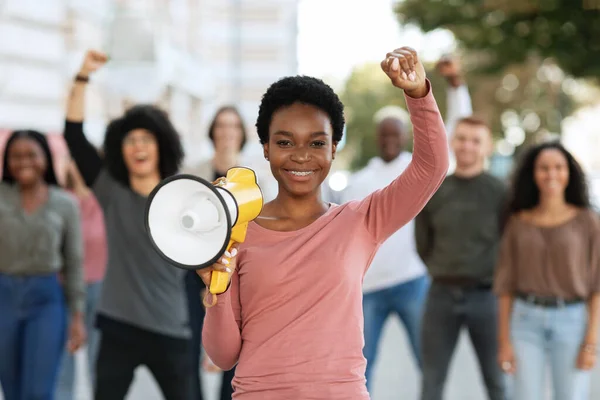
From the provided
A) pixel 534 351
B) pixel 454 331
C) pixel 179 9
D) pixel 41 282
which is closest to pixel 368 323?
pixel 454 331

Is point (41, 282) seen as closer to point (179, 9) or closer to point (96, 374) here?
point (96, 374)

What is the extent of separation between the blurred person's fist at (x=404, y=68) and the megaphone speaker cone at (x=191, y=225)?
544 millimetres

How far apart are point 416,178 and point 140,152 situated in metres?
2.26

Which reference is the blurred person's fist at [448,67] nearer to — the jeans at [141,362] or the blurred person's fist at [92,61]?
the blurred person's fist at [92,61]

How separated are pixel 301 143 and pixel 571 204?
2.87 m

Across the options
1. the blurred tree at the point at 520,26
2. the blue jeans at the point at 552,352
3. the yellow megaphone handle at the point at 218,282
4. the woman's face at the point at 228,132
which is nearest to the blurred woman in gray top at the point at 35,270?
the woman's face at the point at 228,132

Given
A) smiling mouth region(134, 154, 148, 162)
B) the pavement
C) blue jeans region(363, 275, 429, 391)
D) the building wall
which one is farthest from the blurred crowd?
the building wall

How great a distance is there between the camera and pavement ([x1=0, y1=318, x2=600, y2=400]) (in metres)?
6.74

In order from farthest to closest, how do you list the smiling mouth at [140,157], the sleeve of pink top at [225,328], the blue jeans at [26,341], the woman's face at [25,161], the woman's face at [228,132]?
the woman's face at [228,132] < the woman's face at [25,161] < the blue jeans at [26,341] < the smiling mouth at [140,157] < the sleeve of pink top at [225,328]

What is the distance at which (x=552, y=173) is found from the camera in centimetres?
496

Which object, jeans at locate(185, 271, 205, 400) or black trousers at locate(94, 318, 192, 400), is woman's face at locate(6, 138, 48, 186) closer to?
jeans at locate(185, 271, 205, 400)

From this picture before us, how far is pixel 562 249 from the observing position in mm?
4770

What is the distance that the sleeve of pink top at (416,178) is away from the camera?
2.47m

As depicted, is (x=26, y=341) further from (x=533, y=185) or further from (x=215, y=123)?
(x=533, y=185)
